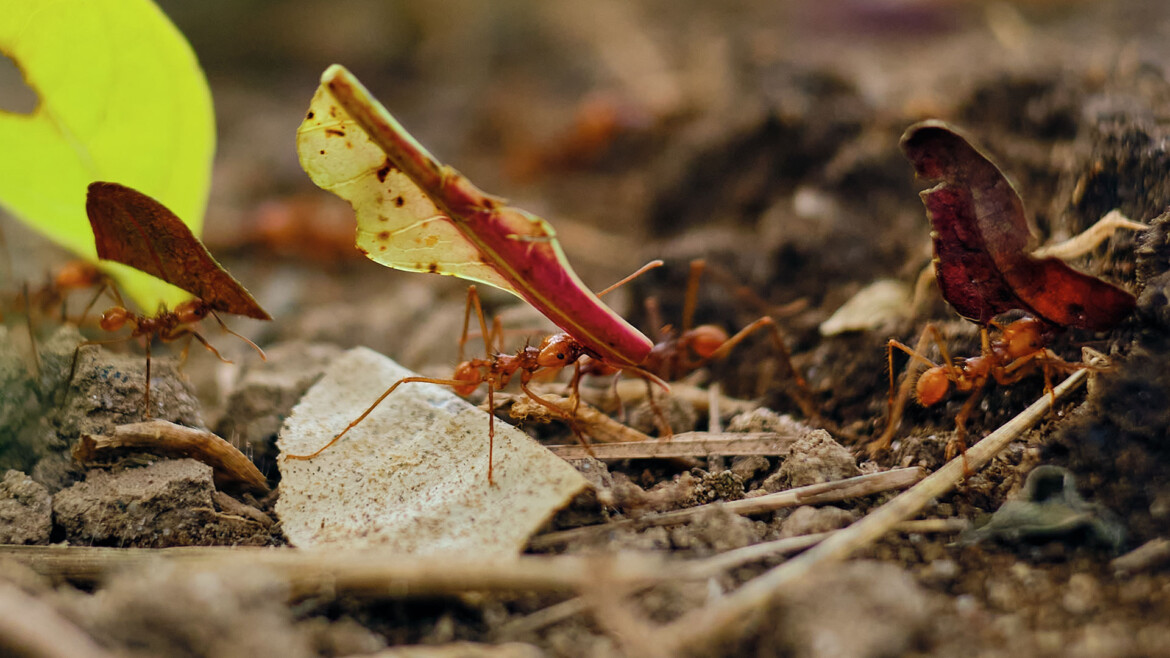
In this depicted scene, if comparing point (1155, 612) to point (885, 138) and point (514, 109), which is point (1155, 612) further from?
point (514, 109)

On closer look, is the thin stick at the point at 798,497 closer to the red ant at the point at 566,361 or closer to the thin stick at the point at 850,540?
the thin stick at the point at 850,540

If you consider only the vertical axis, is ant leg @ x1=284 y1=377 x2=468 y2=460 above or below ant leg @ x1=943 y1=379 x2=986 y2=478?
above

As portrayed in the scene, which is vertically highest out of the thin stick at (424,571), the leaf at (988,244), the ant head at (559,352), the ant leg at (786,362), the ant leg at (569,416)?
the leaf at (988,244)

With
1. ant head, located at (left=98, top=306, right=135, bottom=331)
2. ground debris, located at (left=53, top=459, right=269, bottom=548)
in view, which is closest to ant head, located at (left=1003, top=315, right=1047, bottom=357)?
ground debris, located at (left=53, top=459, right=269, bottom=548)

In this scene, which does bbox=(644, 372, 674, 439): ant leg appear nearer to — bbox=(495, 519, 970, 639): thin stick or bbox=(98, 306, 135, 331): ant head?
bbox=(495, 519, 970, 639): thin stick

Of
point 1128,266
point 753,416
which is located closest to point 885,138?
point 1128,266

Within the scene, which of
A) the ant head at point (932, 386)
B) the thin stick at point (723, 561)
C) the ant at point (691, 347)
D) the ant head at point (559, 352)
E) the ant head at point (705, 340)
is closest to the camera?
the thin stick at point (723, 561)

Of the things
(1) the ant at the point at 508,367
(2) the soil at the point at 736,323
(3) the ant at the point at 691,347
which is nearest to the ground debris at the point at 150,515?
(2) the soil at the point at 736,323

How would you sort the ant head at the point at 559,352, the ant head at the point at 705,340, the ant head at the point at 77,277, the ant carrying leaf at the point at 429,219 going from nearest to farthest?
1. the ant carrying leaf at the point at 429,219
2. the ant head at the point at 559,352
3. the ant head at the point at 705,340
4. the ant head at the point at 77,277
